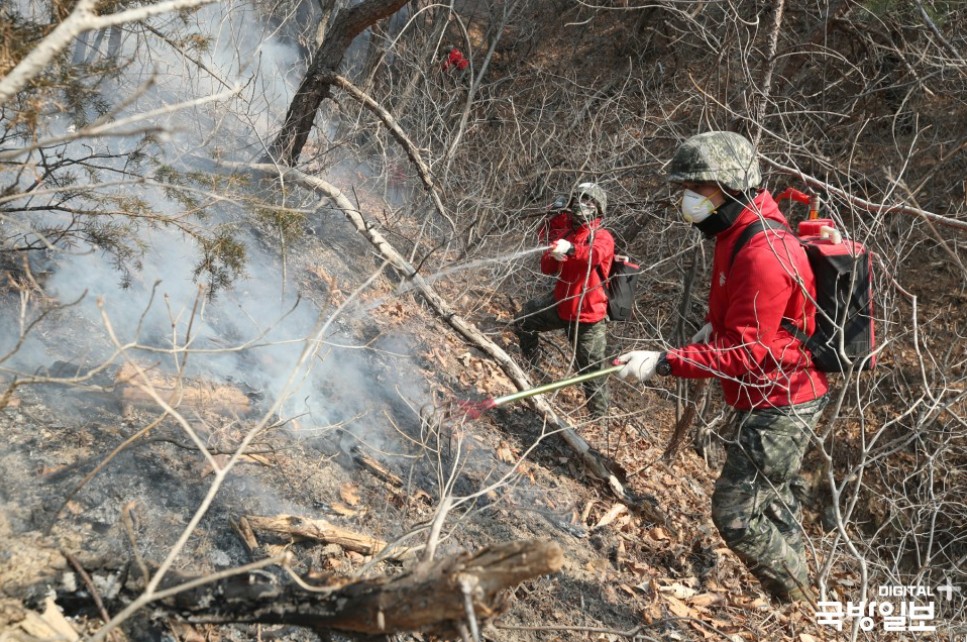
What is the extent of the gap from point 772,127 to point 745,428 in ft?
19.1

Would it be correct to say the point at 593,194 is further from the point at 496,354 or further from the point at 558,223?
the point at 496,354

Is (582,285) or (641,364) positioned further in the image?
(582,285)

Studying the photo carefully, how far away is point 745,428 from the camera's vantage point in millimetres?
4129

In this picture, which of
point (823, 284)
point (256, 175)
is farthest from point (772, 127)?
point (256, 175)

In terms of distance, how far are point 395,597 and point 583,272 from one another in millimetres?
4460

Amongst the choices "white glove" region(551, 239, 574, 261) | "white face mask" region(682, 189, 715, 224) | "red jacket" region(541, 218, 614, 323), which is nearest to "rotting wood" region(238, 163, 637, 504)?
"red jacket" region(541, 218, 614, 323)

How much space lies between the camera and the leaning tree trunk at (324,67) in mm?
6566

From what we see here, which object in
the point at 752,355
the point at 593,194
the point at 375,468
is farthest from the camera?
the point at 593,194

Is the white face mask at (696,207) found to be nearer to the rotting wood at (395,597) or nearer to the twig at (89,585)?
the rotting wood at (395,597)

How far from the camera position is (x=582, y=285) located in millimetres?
6316

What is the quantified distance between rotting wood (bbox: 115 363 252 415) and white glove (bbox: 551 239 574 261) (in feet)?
9.29

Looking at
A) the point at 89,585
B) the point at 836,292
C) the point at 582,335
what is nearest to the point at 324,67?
the point at 582,335

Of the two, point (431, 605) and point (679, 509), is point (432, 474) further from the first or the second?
point (431, 605)

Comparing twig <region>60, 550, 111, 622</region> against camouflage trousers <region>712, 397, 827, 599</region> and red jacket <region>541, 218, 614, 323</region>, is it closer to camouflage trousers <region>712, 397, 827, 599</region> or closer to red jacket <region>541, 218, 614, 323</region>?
camouflage trousers <region>712, 397, 827, 599</region>
